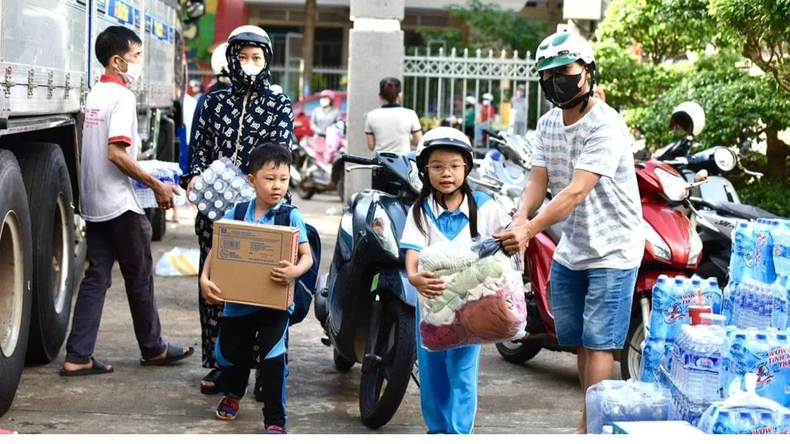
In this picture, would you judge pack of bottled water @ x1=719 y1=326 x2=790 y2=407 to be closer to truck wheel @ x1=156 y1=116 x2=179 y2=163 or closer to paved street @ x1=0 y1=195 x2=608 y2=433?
paved street @ x1=0 y1=195 x2=608 y2=433

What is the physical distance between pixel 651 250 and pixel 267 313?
1.93m

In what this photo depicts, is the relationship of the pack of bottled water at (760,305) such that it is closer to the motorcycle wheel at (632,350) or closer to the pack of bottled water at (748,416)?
the pack of bottled water at (748,416)

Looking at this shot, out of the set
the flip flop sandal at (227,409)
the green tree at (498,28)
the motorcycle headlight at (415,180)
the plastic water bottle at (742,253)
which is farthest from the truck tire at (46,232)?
the green tree at (498,28)

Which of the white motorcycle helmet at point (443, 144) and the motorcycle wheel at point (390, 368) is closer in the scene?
the white motorcycle helmet at point (443, 144)

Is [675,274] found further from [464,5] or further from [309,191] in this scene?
[464,5]

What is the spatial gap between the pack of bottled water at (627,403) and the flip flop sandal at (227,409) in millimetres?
2387

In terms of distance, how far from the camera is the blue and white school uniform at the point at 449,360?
4.82 metres

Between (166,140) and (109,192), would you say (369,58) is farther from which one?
(109,192)

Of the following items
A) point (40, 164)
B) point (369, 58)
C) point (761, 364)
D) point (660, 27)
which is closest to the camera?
point (761, 364)

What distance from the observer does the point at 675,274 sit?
613 centimetres

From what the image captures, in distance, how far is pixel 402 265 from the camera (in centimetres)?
567

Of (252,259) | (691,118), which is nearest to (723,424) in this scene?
(252,259)

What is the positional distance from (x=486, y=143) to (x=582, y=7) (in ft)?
9.02

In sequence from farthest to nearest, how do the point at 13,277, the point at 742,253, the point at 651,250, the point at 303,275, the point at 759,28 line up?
the point at 759,28
the point at 651,250
the point at 13,277
the point at 303,275
the point at 742,253
